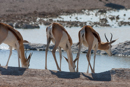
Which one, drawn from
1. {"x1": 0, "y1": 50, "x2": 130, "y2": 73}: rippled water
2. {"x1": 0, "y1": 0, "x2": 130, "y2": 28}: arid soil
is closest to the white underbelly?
{"x1": 0, "y1": 50, "x2": 130, "y2": 73}: rippled water

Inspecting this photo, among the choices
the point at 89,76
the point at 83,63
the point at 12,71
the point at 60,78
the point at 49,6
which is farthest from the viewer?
the point at 49,6

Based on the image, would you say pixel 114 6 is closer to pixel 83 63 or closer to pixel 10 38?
pixel 83 63

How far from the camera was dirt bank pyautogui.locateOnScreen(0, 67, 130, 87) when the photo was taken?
16.9ft

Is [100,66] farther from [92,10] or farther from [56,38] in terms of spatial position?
[92,10]

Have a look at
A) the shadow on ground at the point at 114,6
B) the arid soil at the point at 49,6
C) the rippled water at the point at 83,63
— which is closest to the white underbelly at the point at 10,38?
the rippled water at the point at 83,63

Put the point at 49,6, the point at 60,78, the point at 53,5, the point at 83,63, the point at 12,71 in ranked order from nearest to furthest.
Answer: the point at 60,78
the point at 12,71
the point at 83,63
the point at 49,6
the point at 53,5

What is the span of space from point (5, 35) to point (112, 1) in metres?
31.1

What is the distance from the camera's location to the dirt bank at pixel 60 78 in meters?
5.16

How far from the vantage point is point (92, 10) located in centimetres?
3092

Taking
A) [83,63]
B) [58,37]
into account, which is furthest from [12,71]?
[83,63]

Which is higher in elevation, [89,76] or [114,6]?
[89,76]

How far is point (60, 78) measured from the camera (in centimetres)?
584

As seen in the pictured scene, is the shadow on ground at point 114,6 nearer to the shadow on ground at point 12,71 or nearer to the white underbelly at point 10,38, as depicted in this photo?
the white underbelly at point 10,38

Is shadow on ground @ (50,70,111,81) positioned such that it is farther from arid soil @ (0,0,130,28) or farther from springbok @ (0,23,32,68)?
arid soil @ (0,0,130,28)
